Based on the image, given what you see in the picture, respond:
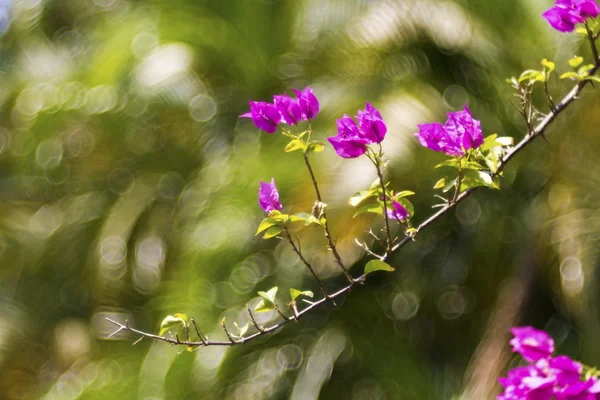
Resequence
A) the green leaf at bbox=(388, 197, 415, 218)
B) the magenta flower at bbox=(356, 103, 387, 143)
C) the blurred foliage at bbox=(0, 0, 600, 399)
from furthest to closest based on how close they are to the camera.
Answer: the blurred foliage at bbox=(0, 0, 600, 399)
the green leaf at bbox=(388, 197, 415, 218)
the magenta flower at bbox=(356, 103, 387, 143)

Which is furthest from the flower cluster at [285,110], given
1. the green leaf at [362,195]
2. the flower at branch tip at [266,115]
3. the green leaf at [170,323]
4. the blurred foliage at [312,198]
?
the blurred foliage at [312,198]

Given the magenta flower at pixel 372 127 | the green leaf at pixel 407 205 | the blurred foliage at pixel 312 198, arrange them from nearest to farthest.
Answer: the magenta flower at pixel 372 127, the green leaf at pixel 407 205, the blurred foliage at pixel 312 198

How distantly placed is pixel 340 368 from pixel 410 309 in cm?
51

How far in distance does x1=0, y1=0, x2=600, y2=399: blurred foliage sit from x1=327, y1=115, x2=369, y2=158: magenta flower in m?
2.03

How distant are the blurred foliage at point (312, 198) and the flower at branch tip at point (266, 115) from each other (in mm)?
1991

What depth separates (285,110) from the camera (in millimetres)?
1207

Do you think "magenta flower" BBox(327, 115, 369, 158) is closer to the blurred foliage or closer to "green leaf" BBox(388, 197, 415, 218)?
"green leaf" BBox(388, 197, 415, 218)

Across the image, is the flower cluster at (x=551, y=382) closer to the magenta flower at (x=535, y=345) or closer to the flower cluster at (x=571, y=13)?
the magenta flower at (x=535, y=345)

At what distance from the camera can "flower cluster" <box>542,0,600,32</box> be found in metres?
1.16

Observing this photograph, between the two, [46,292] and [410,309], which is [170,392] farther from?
[46,292]

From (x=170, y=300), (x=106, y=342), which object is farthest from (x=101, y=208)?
(x=170, y=300)

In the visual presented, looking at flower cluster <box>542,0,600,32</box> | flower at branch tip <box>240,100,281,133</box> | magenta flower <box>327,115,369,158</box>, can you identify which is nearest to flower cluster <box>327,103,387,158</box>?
magenta flower <box>327,115,369,158</box>

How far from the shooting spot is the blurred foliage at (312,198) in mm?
3549

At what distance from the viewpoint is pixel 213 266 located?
3746 millimetres
